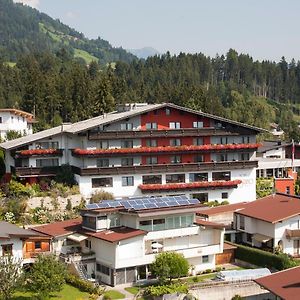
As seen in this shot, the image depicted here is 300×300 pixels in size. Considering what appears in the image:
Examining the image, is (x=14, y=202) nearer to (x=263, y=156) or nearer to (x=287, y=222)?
(x=287, y=222)

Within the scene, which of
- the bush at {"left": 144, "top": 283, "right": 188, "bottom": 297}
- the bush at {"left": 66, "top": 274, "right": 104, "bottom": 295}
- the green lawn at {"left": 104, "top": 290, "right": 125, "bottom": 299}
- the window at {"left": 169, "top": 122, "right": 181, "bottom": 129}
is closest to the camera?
the green lawn at {"left": 104, "top": 290, "right": 125, "bottom": 299}

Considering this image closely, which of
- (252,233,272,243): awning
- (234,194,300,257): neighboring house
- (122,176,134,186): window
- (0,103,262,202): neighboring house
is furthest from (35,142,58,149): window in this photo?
(252,233,272,243): awning

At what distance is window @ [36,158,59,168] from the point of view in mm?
58781

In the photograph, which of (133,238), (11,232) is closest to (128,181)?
(133,238)

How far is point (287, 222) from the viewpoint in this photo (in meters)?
46.9

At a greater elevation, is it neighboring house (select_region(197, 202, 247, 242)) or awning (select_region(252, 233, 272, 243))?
neighboring house (select_region(197, 202, 247, 242))

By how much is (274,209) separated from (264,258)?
5322 millimetres

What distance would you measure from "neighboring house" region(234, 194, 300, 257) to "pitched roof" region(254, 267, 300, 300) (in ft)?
34.4

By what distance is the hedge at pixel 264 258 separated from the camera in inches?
1716

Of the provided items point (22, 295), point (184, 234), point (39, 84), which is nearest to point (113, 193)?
point (184, 234)

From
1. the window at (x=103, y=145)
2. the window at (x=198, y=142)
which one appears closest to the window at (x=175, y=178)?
the window at (x=198, y=142)

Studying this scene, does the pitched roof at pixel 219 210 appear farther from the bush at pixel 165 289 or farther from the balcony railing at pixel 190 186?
the bush at pixel 165 289

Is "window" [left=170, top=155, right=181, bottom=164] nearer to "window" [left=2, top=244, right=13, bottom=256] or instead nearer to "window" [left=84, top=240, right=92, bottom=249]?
"window" [left=84, top=240, right=92, bottom=249]

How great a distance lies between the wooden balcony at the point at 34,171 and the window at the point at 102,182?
3.73m
